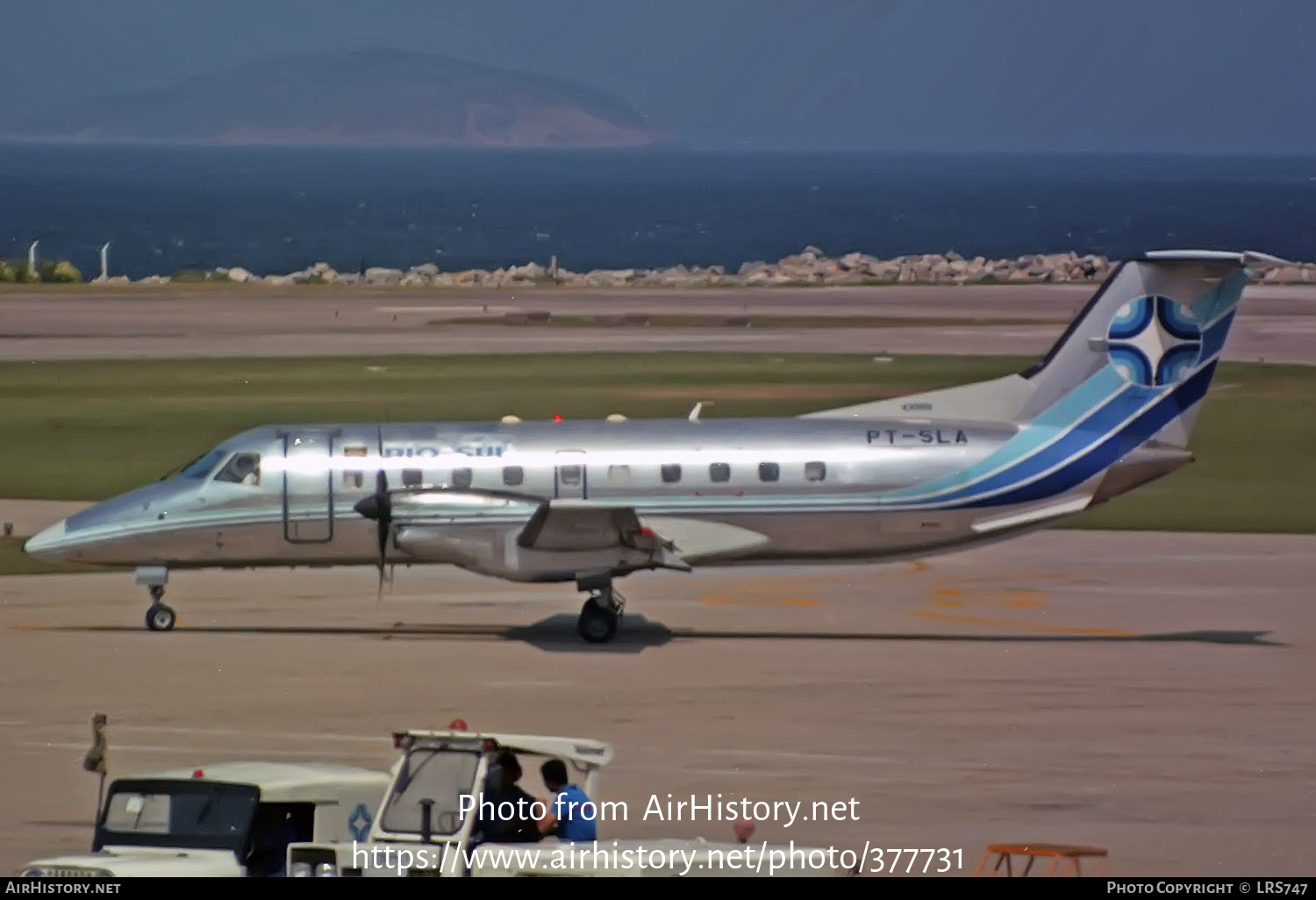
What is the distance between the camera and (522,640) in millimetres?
29047

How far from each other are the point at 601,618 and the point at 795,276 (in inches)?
3087

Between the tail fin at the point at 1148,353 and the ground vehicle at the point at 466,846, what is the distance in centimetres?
1394

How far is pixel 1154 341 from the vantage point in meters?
29.1

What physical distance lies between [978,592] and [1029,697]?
7085mm

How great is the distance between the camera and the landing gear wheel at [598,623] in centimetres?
2853

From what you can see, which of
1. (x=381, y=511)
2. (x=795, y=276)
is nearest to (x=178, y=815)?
(x=381, y=511)

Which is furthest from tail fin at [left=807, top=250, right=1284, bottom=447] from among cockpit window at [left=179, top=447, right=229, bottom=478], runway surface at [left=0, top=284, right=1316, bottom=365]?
runway surface at [left=0, top=284, right=1316, bottom=365]

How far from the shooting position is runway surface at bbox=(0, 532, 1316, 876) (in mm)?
20531

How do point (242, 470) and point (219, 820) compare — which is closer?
point (219, 820)

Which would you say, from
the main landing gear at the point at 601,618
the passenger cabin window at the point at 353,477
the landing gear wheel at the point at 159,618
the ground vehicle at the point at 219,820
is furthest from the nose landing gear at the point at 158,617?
the ground vehicle at the point at 219,820

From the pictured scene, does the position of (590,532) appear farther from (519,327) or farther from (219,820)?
(519,327)

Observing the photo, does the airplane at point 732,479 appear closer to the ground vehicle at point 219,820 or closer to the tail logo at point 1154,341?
the tail logo at point 1154,341

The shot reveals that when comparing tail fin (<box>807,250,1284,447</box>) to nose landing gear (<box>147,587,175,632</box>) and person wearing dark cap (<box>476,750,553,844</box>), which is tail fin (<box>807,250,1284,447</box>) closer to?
nose landing gear (<box>147,587,175,632</box>)
